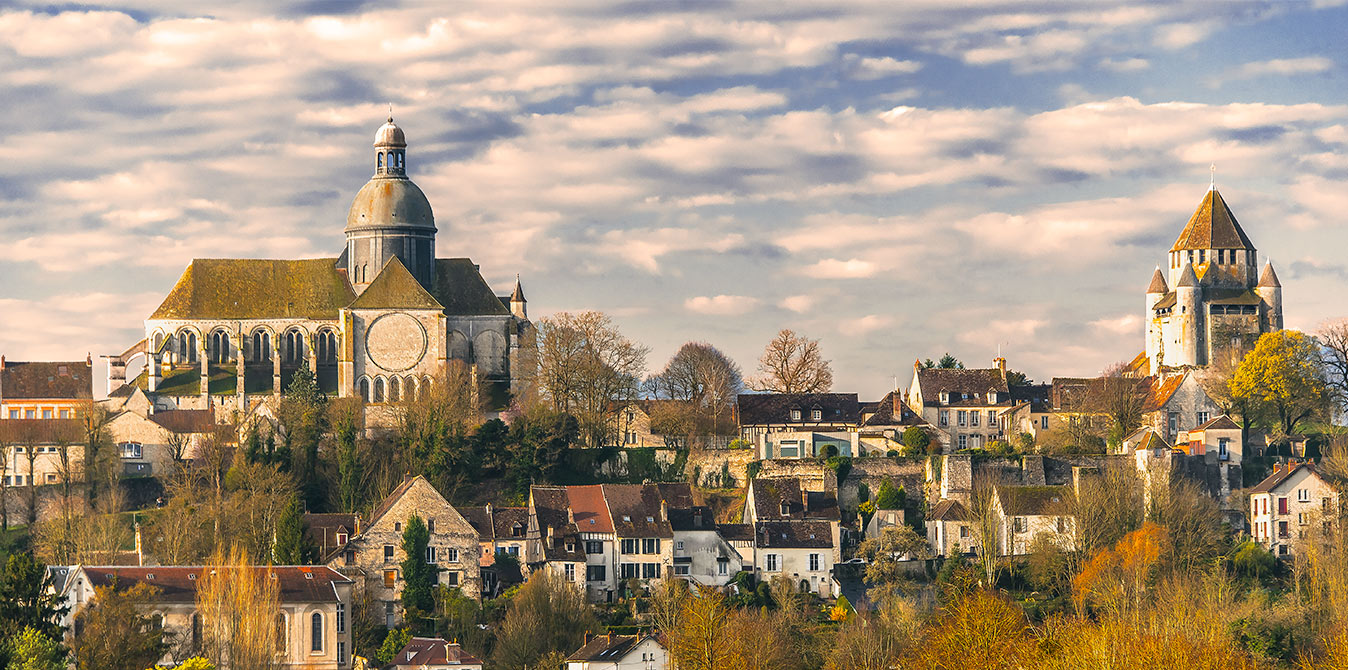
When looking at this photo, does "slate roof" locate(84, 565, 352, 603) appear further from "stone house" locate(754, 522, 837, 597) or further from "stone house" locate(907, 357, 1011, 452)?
"stone house" locate(907, 357, 1011, 452)

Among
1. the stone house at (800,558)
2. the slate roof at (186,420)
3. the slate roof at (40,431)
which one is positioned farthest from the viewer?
the slate roof at (186,420)

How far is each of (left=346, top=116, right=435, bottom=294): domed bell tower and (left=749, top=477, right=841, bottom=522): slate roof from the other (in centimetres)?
2396

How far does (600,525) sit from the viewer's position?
77.7 meters

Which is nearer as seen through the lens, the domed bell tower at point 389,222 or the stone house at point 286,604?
the stone house at point 286,604

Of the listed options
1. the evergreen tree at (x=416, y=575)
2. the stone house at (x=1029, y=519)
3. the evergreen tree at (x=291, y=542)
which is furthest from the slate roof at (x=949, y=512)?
the evergreen tree at (x=291, y=542)

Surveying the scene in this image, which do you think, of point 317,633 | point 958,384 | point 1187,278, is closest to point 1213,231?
point 1187,278

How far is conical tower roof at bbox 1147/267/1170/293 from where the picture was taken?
323 feet

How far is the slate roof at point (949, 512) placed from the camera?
78.4m

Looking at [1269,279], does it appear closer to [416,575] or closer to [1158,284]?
[1158,284]

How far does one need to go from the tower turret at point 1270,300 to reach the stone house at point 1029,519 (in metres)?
17.4

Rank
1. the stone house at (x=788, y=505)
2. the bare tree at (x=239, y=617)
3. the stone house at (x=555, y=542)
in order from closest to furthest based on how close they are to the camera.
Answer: the bare tree at (x=239, y=617) → the stone house at (x=555, y=542) → the stone house at (x=788, y=505)

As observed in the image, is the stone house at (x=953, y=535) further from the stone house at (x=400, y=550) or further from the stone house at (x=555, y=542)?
the stone house at (x=400, y=550)

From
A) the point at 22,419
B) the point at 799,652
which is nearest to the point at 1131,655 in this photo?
the point at 799,652

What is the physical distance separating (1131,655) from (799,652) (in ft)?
50.4
